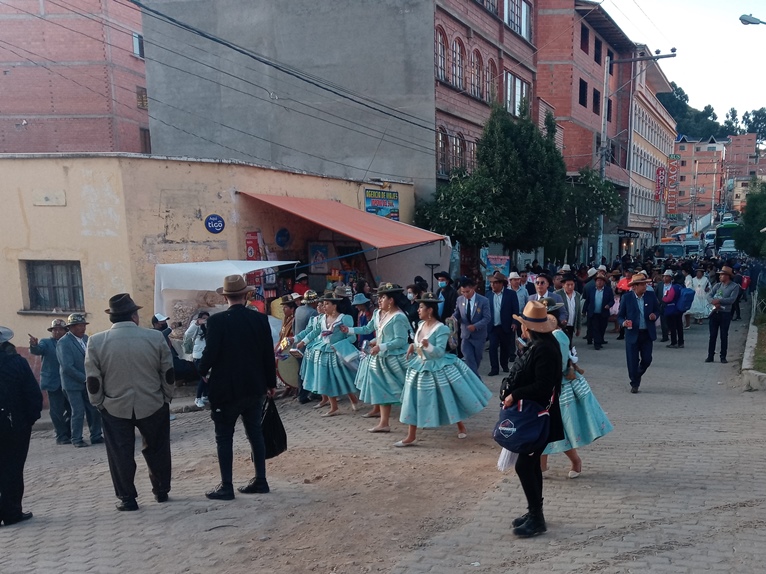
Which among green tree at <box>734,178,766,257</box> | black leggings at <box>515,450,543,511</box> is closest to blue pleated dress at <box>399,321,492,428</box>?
black leggings at <box>515,450,543,511</box>

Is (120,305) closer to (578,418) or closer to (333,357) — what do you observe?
(333,357)

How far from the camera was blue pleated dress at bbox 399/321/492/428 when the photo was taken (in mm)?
6617

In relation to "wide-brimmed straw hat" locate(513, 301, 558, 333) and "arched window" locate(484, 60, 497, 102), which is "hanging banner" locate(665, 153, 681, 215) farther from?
"wide-brimmed straw hat" locate(513, 301, 558, 333)

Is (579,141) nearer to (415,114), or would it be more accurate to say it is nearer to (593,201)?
(593,201)

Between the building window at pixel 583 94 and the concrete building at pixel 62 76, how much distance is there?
22.3 metres

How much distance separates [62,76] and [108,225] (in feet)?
73.0

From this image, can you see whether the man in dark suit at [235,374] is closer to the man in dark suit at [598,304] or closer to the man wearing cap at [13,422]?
the man wearing cap at [13,422]

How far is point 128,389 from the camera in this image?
5074mm

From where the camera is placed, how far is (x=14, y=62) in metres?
28.2

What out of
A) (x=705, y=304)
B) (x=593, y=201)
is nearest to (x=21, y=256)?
(x=705, y=304)

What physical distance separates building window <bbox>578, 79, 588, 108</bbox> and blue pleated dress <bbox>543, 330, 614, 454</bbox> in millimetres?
30758

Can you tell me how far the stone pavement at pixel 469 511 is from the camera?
4160 mm

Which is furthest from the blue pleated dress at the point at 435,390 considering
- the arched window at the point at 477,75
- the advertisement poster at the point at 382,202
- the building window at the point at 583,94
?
the building window at the point at 583,94

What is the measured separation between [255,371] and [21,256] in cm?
793
